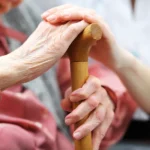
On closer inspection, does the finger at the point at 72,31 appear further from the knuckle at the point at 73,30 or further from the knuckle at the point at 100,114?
the knuckle at the point at 100,114

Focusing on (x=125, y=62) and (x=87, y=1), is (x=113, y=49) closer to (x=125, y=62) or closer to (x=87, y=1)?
(x=125, y=62)

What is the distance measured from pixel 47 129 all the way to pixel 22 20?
1.02 feet

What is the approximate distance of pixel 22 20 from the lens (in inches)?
40.7

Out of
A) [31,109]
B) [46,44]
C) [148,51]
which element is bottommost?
[148,51]

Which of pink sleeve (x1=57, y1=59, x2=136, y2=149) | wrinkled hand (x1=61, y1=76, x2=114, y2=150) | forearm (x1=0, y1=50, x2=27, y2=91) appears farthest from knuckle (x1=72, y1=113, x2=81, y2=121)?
pink sleeve (x1=57, y1=59, x2=136, y2=149)

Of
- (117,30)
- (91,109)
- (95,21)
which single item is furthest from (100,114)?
(117,30)

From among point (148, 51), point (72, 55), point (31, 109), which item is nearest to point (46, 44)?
point (72, 55)

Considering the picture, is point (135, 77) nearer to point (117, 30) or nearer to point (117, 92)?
point (117, 92)

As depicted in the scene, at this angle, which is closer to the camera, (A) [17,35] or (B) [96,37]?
(B) [96,37]

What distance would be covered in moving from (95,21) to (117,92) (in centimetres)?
27

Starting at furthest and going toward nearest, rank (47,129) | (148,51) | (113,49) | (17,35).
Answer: (148,51) < (17,35) < (47,129) < (113,49)

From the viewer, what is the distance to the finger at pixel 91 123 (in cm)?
66

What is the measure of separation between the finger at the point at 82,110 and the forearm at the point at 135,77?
16 centimetres

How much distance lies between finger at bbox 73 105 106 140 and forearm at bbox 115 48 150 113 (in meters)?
0.13
